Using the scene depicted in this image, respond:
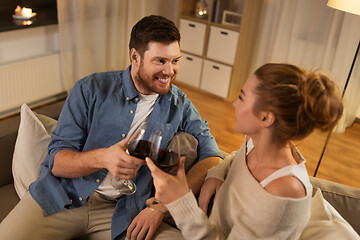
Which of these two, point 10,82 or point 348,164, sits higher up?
point 10,82

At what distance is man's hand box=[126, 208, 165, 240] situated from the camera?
144 centimetres

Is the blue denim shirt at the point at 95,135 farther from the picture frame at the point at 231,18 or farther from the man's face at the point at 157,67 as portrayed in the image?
the picture frame at the point at 231,18

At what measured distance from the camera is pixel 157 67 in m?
1.59

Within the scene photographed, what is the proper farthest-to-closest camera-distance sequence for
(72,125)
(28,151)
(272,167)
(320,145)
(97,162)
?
(320,145) < (28,151) < (72,125) < (97,162) < (272,167)

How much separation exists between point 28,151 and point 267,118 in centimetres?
109

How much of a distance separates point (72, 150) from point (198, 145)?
56 centimetres

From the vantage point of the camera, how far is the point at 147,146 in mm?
1151

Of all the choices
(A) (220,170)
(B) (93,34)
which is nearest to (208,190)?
(A) (220,170)

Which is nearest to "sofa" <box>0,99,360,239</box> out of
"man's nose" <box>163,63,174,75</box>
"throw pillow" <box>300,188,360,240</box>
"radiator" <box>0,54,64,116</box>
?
"throw pillow" <box>300,188,360,240</box>

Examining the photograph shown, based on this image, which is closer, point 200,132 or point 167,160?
point 167,160

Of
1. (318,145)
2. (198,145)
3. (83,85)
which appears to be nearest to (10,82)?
(83,85)

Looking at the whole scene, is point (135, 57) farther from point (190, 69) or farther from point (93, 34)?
point (190, 69)

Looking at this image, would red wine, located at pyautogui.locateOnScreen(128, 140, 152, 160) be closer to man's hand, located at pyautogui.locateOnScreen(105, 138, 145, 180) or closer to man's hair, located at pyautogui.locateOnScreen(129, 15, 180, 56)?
man's hand, located at pyautogui.locateOnScreen(105, 138, 145, 180)

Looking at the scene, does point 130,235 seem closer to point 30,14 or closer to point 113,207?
point 113,207
